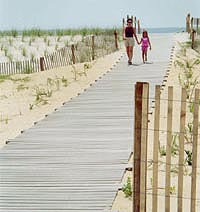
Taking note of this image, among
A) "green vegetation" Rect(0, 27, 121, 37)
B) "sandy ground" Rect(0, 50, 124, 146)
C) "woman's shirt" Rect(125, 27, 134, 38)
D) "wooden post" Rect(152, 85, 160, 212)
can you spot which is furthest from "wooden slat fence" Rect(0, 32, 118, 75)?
"wooden post" Rect(152, 85, 160, 212)

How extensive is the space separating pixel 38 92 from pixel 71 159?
739 centimetres

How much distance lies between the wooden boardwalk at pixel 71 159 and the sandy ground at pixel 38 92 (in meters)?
0.71

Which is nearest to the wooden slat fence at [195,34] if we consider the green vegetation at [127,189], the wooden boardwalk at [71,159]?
the wooden boardwalk at [71,159]

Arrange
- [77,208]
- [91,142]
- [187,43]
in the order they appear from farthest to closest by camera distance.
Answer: [187,43] < [91,142] < [77,208]

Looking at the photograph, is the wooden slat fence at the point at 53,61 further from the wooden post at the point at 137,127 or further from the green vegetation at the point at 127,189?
the wooden post at the point at 137,127

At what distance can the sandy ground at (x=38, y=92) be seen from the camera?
34.4 feet

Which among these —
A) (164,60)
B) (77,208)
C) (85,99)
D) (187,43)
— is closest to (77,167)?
(77,208)

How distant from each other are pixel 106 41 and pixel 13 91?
52.6 ft

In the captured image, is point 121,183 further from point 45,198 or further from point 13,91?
point 13,91

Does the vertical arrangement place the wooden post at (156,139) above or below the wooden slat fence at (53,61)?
above

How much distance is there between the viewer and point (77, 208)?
5.08 meters

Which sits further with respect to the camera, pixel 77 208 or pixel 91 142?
pixel 91 142

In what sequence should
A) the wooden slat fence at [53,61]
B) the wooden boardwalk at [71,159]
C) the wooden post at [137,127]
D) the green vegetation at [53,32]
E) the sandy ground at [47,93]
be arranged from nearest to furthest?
1. the wooden post at [137,127]
2. the wooden boardwalk at [71,159]
3. the sandy ground at [47,93]
4. the wooden slat fence at [53,61]
5. the green vegetation at [53,32]

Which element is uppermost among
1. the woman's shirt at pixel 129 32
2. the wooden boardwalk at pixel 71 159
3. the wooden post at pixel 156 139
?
the woman's shirt at pixel 129 32
